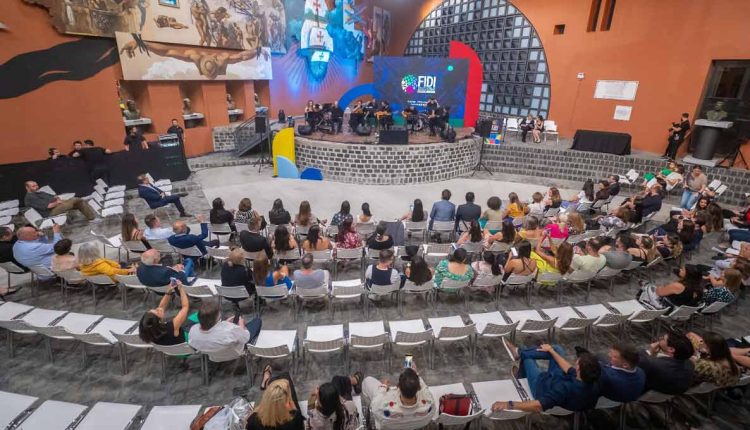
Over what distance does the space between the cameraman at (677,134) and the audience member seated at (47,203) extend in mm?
15614

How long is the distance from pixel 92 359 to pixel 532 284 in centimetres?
584

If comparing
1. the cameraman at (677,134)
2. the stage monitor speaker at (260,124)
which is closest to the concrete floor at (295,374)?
the cameraman at (677,134)

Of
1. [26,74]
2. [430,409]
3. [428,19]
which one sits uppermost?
[428,19]

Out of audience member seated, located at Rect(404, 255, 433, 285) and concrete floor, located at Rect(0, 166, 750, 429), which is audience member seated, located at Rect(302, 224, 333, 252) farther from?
audience member seated, located at Rect(404, 255, 433, 285)

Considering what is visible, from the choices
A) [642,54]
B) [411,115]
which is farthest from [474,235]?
[642,54]

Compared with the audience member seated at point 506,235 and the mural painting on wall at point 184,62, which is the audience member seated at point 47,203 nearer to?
the mural painting on wall at point 184,62

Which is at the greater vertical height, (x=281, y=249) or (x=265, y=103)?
(x=265, y=103)

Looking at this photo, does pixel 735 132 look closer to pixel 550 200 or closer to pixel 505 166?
pixel 505 166

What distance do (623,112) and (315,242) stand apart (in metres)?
12.8

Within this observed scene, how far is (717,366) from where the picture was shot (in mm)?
3387

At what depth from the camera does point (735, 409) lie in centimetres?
376

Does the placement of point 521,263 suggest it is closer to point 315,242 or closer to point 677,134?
point 315,242

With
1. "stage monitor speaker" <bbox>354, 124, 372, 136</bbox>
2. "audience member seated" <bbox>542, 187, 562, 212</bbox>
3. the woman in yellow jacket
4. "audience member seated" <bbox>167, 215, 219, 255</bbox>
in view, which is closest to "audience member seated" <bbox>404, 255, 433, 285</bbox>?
"audience member seated" <bbox>167, 215, 219, 255</bbox>

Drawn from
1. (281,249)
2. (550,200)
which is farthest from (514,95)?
(281,249)
